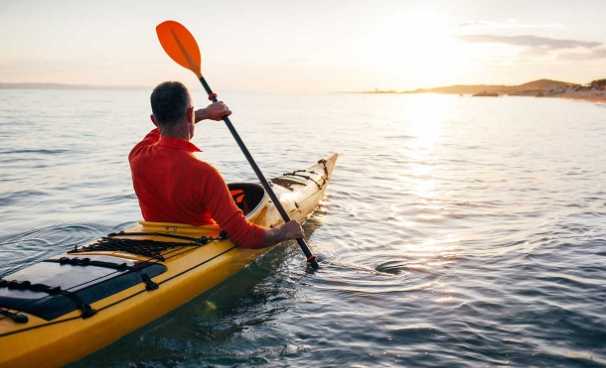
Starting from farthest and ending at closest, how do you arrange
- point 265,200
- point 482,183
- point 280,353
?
point 482,183 → point 265,200 → point 280,353

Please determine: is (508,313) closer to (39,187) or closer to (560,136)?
(39,187)

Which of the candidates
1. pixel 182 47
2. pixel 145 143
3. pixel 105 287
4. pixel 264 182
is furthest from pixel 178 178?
pixel 182 47

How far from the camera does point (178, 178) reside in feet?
14.2

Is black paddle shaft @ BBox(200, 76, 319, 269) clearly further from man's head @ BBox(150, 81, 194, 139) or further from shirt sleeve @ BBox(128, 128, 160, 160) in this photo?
man's head @ BBox(150, 81, 194, 139)

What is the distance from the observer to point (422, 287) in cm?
570

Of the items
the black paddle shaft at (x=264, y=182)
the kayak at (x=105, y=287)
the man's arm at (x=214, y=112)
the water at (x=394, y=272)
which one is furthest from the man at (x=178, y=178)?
the black paddle shaft at (x=264, y=182)

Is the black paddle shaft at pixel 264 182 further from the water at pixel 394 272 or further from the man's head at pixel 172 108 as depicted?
the man's head at pixel 172 108

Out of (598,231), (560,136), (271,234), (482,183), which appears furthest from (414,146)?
(271,234)

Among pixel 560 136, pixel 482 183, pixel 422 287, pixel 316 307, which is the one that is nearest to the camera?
pixel 316 307

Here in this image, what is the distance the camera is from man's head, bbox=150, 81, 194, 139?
421 cm

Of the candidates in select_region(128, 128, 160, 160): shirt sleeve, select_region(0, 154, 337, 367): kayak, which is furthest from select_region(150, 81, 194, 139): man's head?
select_region(0, 154, 337, 367): kayak

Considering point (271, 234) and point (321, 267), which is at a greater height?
point (271, 234)

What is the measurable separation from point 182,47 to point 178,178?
278 centimetres

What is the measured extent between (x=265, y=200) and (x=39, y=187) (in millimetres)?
7946
